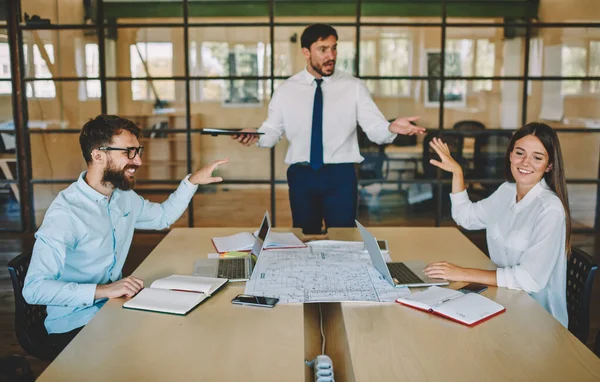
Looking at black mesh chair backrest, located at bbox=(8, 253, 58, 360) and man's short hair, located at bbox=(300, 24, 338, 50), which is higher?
man's short hair, located at bbox=(300, 24, 338, 50)

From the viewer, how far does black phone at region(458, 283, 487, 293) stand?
2102 mm

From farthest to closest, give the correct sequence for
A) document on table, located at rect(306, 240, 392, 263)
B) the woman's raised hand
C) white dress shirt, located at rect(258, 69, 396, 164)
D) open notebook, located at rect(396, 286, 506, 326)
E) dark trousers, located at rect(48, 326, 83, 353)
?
1. white dress shirt, located at rect(258, 69, 396, 164)
2. the woman's raised hand
3. document on table, located at rect(306, 240, 392, 263)
4. dark trousers, located at rect(48, 326, 83, 353)
5. open notebook, located at rect(396, 286, 506, 326)

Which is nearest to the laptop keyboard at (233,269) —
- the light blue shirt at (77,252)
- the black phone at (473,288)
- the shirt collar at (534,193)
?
the light blue shirt at (77,252)

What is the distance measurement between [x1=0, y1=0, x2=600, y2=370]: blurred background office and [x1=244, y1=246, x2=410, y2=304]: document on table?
305 centimetres

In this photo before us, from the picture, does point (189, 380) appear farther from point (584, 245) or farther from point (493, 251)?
point (584, 245)

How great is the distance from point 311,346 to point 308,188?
1712mm

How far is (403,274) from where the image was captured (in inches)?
90.0

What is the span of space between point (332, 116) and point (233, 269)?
1.74m

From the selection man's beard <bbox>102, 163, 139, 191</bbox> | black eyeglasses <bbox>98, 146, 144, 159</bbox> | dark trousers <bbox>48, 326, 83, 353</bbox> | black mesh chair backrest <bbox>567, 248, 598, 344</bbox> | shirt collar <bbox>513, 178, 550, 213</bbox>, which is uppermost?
black eyeglasses <bbox>98, 146, 144, 159</bbox>

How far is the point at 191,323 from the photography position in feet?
6.01

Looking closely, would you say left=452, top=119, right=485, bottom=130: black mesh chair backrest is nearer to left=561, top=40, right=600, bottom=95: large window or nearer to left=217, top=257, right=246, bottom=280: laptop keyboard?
left=561, top=40, right=600, bottom=95: large window

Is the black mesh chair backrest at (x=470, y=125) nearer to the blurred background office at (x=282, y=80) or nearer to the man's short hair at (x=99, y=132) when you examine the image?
the blurred background office at (x=282, y=80)

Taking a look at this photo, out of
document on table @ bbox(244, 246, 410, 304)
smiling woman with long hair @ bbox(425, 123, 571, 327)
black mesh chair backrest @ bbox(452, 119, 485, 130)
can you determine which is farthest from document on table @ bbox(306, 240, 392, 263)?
black mesh chair backrest @ bbox(452, 119, 485, 130)

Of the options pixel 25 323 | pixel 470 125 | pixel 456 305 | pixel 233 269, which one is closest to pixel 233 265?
pixel 233 269
